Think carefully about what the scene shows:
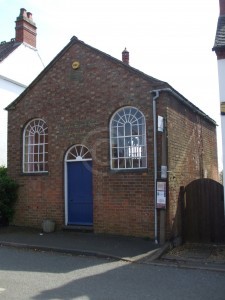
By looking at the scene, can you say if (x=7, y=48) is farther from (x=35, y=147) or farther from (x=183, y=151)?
(x=183, y=151)

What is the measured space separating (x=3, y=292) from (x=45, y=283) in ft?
2.77

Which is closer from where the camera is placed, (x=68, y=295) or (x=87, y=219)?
(x=68, y=295)

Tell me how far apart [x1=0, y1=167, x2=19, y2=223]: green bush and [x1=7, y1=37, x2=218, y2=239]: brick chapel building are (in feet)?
0.88

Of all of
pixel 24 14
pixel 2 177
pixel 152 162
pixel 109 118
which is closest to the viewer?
pixel 152 162

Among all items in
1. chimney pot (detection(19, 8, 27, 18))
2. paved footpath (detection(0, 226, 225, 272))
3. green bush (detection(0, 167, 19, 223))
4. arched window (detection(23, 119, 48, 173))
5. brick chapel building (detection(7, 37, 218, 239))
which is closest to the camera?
paved footpath (detection(0, 226, 225, 272))

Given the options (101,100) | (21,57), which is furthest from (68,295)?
(21,57)

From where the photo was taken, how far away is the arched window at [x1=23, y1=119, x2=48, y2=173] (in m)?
13.0

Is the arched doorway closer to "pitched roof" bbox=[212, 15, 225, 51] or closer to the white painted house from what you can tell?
"pitched roof" bbox=[212, 15, 225, 51]

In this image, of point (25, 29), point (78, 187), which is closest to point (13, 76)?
point (25, 29)

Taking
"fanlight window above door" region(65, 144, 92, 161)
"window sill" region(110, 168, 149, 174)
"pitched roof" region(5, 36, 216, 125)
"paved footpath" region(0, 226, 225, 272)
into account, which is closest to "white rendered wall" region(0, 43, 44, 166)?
"pitched roof" region(5, 36, 216, 125)

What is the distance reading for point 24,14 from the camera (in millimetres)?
19750

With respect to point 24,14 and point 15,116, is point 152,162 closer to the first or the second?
point 15,116

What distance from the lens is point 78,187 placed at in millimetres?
12203

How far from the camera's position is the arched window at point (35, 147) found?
1302cm
